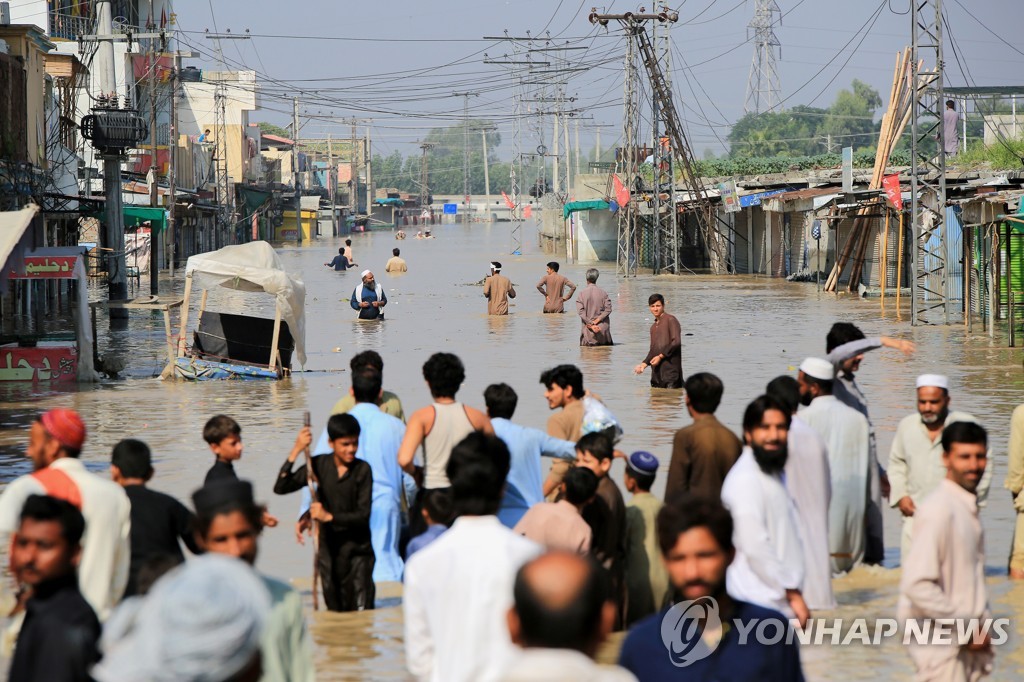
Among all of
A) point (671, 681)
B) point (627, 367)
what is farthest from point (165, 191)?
point (671, 681)

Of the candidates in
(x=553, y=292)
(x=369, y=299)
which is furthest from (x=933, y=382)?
(x=553, y=292)

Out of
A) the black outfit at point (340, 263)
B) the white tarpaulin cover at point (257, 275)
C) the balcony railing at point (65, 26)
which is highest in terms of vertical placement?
the balcony railing at point (65, 26)

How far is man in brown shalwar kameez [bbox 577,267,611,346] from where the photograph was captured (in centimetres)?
2197

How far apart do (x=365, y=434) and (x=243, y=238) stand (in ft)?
276

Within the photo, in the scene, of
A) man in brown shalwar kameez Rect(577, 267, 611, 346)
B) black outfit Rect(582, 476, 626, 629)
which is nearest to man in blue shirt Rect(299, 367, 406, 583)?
black outfit Rect(582, 476, 626, 629)

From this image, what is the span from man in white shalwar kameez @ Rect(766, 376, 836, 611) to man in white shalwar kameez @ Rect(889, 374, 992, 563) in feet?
3.13

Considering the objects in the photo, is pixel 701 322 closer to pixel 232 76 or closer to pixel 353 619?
pixel 353 619

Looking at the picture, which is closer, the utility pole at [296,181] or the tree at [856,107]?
the utility pole at [296,181]

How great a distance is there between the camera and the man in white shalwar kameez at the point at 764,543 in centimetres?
514

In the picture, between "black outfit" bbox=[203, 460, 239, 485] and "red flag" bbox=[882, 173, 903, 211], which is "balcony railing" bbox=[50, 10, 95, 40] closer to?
"red flag" bbox=[882, 173, 903, 211]

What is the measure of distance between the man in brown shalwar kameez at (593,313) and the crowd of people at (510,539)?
1283 centimetres

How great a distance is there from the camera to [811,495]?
6094 millimetres

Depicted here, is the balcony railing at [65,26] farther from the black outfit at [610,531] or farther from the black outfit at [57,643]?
the black outfit at [57,643]

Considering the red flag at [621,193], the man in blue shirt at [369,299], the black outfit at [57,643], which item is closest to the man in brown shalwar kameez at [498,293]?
the man in blue shirt at [369,299]
